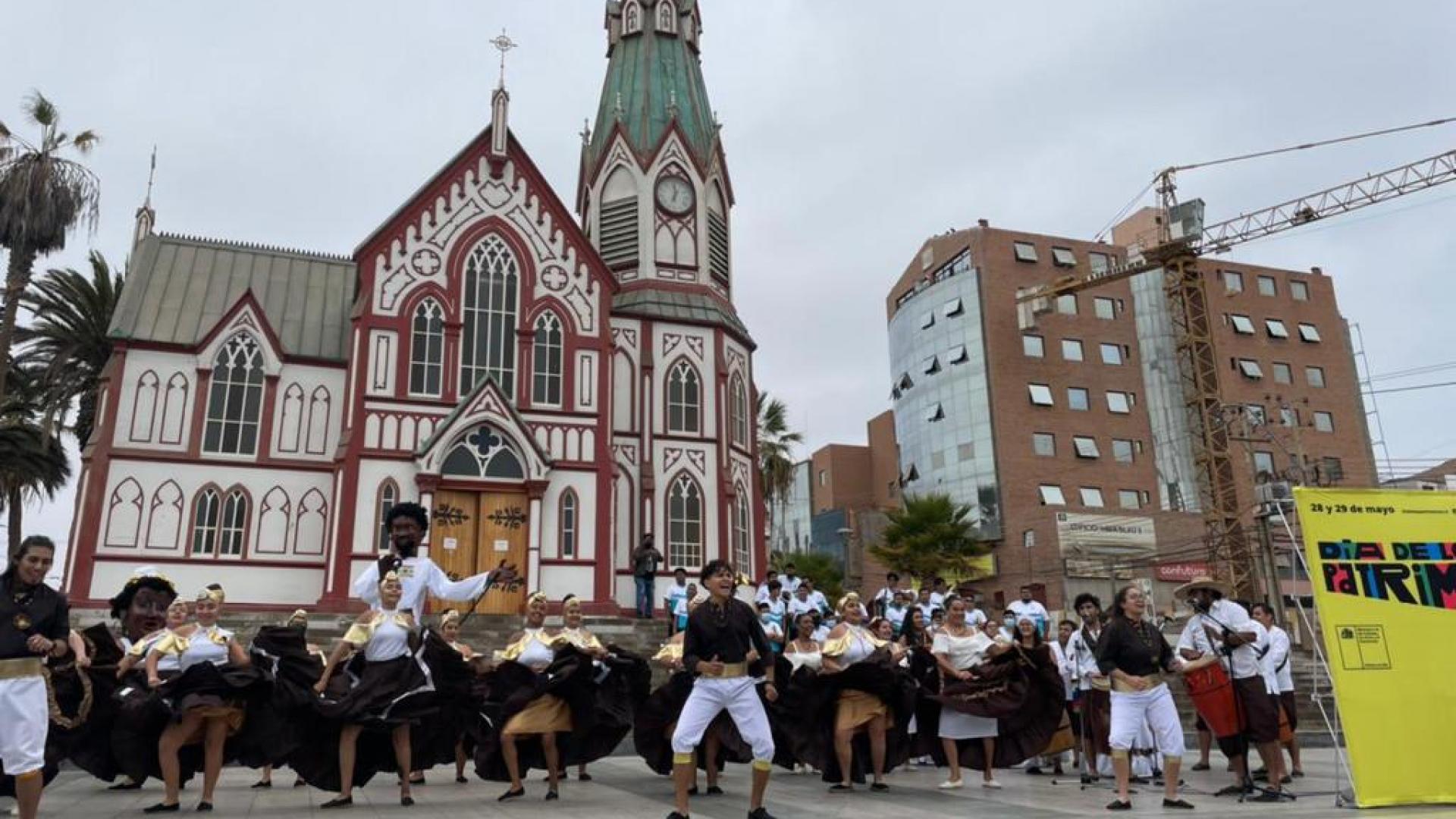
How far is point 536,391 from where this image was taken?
26844mm

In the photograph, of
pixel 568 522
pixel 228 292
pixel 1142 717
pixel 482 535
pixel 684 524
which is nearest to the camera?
pixel 1142 717

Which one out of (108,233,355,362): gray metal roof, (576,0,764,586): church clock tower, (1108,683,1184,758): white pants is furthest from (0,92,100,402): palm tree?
(1108,683,1184,758): white pants

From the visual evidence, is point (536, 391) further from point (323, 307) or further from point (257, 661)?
point (257, 661)

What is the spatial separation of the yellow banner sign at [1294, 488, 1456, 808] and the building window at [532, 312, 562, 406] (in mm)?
19949

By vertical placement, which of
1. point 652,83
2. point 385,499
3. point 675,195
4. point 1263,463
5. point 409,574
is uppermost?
point 652,83

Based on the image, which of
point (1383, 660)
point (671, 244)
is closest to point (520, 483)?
point (671, 244)

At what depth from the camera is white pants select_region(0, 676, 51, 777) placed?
705 centimetres

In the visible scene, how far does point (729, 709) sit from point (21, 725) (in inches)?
203

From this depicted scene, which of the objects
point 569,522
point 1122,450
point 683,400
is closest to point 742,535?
point 683,400

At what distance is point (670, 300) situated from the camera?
100 feet

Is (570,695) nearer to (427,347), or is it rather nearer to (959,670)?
(959,670)

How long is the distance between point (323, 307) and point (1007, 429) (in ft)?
125

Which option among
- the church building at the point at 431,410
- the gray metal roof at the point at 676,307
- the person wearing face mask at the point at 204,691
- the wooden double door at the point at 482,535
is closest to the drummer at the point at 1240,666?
the person wearing face mask at the point at 204,691

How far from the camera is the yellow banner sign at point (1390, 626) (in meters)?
9.18
